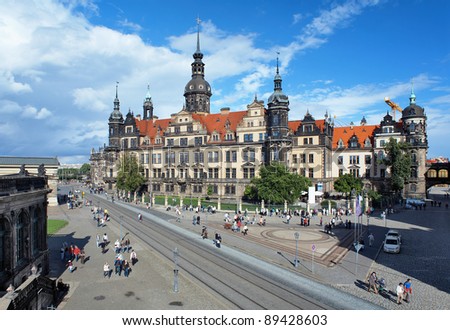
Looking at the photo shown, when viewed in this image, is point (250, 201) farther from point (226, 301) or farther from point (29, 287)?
point (29, 287)

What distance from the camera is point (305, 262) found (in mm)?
28516

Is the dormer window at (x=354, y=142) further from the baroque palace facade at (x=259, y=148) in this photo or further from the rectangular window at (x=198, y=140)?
the rectangular window at (x=198, y=140)

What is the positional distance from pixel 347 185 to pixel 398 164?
1131 cm

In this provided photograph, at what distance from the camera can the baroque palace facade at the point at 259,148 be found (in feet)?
238

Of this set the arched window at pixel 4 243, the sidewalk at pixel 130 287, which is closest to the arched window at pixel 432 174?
the sidewalk at pixel 130 287

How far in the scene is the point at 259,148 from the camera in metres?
73.0

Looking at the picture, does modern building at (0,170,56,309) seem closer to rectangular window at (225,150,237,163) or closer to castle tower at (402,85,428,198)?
rectangular window at (225,150,237,163)

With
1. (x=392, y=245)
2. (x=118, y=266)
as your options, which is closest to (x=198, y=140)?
(x=392, y=245)

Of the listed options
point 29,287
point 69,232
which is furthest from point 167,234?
point 29,287

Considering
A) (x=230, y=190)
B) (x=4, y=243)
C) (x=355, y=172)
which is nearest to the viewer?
(x=4, y=243)

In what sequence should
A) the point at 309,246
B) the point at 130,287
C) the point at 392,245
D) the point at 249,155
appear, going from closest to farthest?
the point at 130,287, the point at 392,245, the point at 309,246, the point at 249,155

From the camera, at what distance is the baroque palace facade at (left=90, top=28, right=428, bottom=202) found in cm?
7256

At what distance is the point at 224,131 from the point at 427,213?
42.9 m

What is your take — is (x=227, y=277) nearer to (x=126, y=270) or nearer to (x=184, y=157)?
(x=126, y=270)
